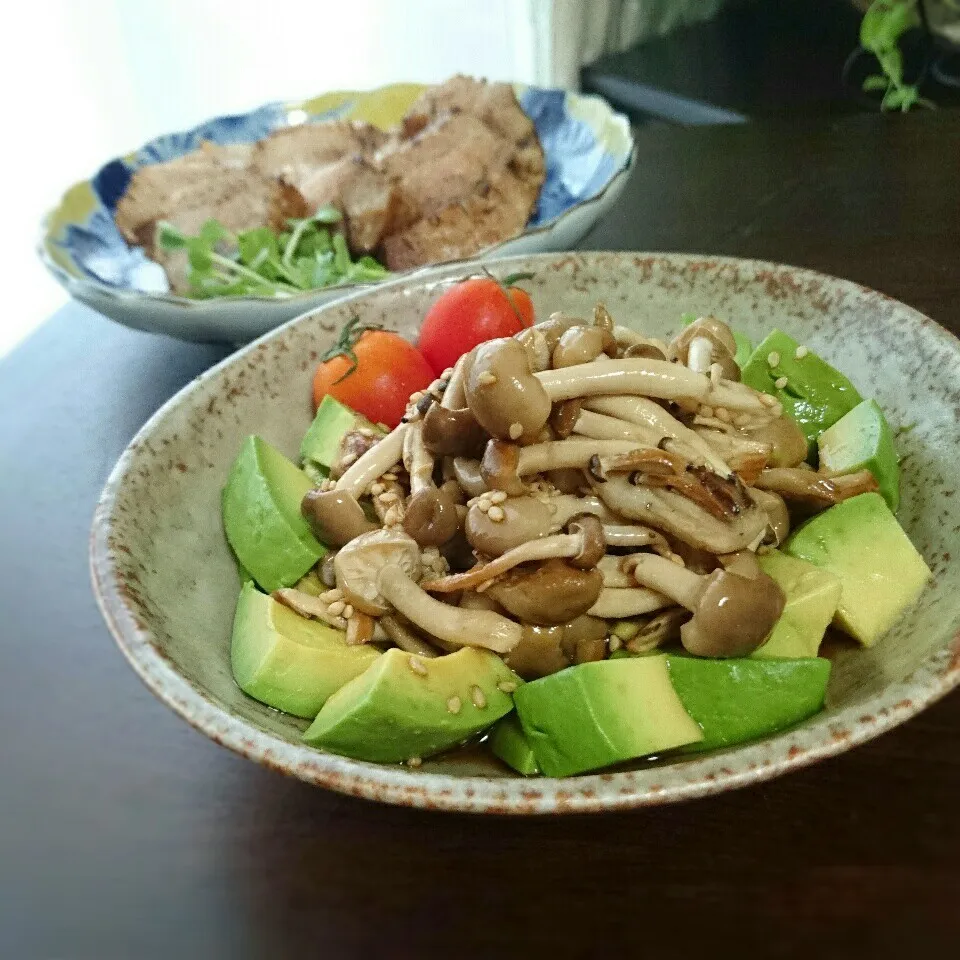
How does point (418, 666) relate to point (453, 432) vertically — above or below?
below

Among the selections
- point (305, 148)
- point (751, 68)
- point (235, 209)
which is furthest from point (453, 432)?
point (751, 68)

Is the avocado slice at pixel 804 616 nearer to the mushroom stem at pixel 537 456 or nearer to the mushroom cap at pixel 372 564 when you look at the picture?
the mushroom stem at pixel 537 456

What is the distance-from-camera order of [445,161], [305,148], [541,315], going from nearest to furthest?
[541,315] < [445,161] < [305,148]

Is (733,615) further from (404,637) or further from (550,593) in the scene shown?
(404,637)

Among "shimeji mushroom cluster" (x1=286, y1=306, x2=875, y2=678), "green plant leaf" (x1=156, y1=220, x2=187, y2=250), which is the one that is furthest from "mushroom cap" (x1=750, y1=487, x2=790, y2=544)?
"green plant leaf" (x1=156, y1=220, x2=187, y2=250)

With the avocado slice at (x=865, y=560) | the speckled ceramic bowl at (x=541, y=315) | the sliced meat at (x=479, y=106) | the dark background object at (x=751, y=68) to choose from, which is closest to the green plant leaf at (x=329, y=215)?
A: the sliced meat at (x=479, y=106)
